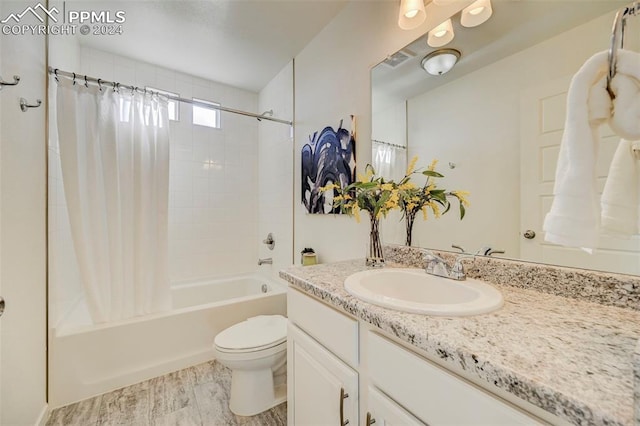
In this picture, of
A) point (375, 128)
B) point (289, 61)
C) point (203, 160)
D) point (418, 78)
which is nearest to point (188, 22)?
point (289, 61)

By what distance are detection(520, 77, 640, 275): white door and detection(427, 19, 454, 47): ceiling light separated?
1.50 ft

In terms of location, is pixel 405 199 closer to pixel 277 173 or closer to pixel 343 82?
pixel 343 82

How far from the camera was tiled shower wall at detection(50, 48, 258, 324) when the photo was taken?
Answer: 2.41 meters

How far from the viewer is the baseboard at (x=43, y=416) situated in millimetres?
1308

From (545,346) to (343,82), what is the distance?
1725mm

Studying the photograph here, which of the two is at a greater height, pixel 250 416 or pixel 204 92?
pixel 204 92

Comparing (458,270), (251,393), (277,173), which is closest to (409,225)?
(458,270)

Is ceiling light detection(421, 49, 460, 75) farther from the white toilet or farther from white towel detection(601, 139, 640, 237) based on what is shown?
the white toilet

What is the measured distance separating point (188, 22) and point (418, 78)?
1.68 meters

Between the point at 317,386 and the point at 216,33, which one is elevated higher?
the point at 216,33

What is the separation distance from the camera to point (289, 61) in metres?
2.38

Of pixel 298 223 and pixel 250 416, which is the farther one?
pixel 298 223

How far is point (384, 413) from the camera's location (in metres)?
0.69

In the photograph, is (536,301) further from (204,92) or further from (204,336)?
(204,92)
